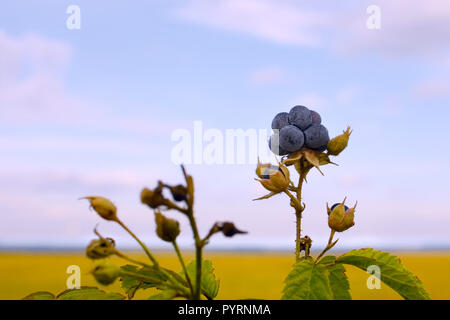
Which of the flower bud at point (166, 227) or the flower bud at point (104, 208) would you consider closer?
the flower bud at point (166, 227)

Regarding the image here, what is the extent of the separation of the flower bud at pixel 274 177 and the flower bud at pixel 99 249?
0.96m

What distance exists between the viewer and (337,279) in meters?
2.44

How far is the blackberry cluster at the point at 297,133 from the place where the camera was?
2775 mm

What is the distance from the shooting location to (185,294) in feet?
5.98

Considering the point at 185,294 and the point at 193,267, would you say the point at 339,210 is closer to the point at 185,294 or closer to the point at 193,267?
the point at 193,267

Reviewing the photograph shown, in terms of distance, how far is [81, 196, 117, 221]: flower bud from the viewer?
194 cm

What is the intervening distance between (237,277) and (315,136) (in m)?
58.0

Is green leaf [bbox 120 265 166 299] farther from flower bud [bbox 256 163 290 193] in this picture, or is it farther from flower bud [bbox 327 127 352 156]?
flower bud [bbox 327 127 352 156]

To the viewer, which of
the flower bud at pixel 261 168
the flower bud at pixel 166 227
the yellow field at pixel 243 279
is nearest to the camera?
the flower bud at pixel 166 227

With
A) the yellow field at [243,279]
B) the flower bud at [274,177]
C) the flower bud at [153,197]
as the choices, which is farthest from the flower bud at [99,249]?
the yellow field at [243,279]

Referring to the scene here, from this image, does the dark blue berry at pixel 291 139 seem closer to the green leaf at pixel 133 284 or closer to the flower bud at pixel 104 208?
the green leaf at pixel 133 284

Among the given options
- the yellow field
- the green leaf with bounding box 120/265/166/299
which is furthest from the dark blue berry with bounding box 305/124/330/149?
the yellow field
